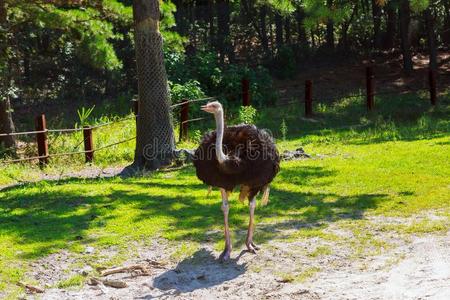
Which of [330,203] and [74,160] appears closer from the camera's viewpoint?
[330,203]

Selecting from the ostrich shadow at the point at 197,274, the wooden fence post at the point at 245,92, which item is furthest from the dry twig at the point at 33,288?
the wooden fence post at the point at 245,92

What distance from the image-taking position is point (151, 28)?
1286 centimetres

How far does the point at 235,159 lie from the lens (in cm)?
728

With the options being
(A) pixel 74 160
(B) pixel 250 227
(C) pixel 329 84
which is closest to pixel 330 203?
(B) pixel 250 227

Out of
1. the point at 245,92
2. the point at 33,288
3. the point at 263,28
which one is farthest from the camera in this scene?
the point at 263,28

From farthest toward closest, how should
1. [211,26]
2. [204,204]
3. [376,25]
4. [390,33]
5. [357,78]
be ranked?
1. [390,33]
2. [376,25]
3. [211,26]
4. [357,78]
5. [204,204]

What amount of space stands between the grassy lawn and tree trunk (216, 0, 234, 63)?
34.7 ft

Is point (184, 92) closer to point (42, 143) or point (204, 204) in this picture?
point (42, 143)

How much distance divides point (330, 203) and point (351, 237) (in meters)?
1.57

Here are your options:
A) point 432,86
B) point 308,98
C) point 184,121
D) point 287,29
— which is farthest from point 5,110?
point 287,29

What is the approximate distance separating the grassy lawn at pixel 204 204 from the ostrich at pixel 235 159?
2.36 feet

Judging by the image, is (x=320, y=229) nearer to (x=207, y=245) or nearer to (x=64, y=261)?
(x=207, y=245)

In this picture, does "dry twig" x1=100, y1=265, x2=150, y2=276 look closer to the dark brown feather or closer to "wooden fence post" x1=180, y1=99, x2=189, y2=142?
the dark brown feather

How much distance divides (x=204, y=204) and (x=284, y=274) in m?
2.80
